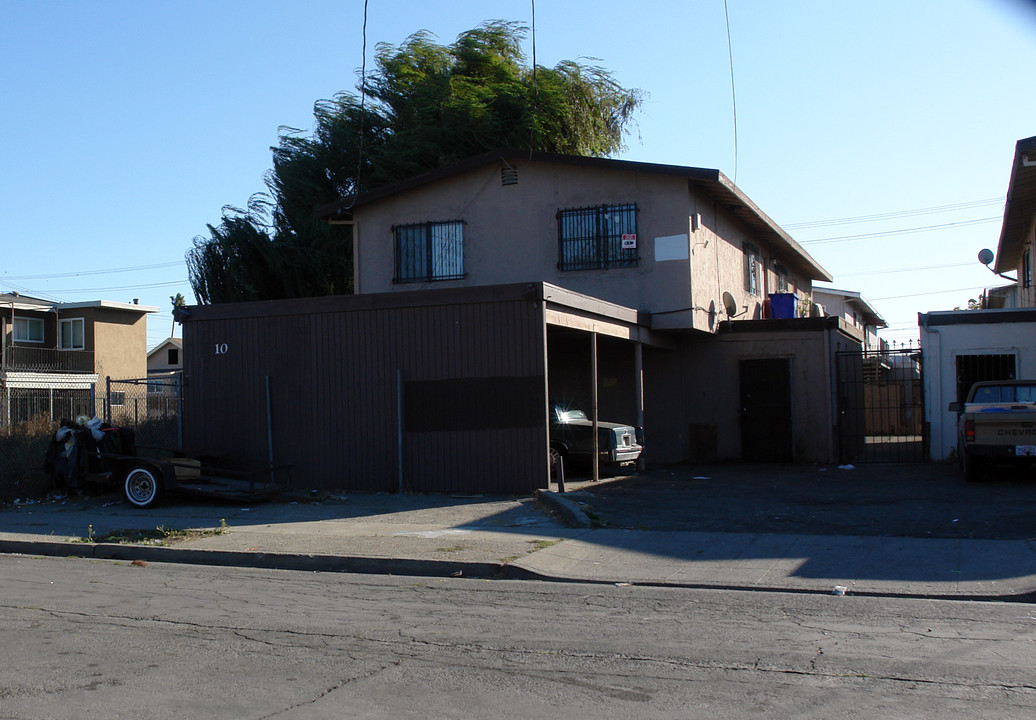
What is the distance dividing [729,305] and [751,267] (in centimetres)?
273

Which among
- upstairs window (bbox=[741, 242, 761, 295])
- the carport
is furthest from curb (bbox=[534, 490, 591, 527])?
upstairs window (bbox=[741, 242, 761, 295])

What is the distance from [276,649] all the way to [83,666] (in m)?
1.18

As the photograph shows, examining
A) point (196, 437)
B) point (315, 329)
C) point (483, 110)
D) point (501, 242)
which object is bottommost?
point (196, 437)

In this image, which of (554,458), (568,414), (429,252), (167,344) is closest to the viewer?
(554,458)

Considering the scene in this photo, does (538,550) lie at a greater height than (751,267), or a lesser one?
lesser

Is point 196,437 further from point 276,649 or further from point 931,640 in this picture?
point 931,640

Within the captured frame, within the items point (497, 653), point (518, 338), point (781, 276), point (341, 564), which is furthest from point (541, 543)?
point (781, 276)

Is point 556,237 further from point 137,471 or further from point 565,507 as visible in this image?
point 137,471

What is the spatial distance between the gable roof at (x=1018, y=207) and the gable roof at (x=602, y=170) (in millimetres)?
5419

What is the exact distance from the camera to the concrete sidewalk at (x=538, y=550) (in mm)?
8562

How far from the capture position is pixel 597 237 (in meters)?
19.9

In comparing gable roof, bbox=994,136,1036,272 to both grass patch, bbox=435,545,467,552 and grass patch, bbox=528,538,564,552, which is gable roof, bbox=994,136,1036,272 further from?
grass patch, bbox=435,545,467,552

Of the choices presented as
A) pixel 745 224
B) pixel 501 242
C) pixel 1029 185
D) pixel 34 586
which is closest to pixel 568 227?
pixel 501 242

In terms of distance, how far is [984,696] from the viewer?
502 cm
